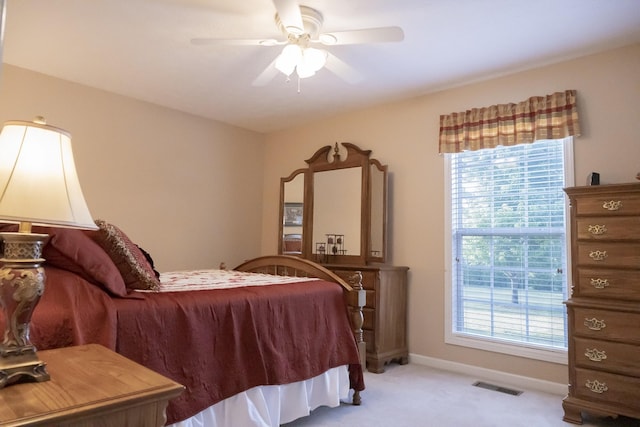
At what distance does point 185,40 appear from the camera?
3057mm

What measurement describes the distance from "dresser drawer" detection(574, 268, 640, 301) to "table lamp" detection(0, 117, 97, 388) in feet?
9.19

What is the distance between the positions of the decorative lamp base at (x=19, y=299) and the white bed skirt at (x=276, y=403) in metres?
0.92

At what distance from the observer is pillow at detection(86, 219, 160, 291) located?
1.97 meters

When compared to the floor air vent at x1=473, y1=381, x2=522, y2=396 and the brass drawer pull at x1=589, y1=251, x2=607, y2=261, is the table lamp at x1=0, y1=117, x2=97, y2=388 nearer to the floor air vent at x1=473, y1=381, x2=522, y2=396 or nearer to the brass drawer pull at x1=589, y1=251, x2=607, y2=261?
the brass drawer pull at x1=589, y1=251, x2=607, y2=261

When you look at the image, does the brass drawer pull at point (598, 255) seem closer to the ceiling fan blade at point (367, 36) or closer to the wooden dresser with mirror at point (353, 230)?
the wooden dresser with mirror at point (353, 230)

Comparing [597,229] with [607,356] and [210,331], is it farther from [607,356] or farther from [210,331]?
[210,331]

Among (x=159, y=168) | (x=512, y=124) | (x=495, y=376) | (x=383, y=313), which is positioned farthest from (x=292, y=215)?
(x=495, y=376)

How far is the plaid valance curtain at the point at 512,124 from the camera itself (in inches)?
126

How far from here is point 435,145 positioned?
13.0 feet

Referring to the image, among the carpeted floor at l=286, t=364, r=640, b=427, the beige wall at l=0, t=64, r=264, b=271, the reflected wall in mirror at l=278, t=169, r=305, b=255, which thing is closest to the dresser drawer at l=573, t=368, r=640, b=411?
the carpeted floor at l=286, t=364, r=640, b=427

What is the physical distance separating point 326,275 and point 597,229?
176 centimetres

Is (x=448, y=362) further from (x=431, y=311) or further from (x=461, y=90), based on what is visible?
(x=461, y=90)

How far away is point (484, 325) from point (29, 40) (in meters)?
4.19

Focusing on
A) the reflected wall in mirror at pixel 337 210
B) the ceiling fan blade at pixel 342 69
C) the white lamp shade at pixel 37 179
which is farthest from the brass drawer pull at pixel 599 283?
the white lamp shade at pixel 37 179
